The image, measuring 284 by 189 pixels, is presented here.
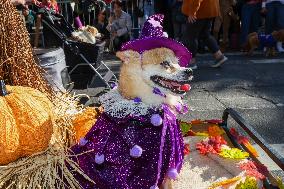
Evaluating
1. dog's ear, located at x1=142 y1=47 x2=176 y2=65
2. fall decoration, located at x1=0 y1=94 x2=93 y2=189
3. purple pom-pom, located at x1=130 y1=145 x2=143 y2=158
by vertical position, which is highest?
dog's ear, located at x1=142 y1=47 x2=176 y2=65

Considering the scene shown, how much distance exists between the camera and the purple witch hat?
7.13ft

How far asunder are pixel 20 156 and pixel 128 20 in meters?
6.54

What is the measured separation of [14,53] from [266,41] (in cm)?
625

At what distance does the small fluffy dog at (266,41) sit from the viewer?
26.2ft

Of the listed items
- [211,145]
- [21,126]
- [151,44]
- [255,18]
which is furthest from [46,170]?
[255,18]

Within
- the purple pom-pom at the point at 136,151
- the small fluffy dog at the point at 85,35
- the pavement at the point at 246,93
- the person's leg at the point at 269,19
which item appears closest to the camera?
the purple pom-pom at the point at 136,151

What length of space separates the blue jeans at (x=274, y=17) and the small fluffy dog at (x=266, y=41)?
1.81 ft

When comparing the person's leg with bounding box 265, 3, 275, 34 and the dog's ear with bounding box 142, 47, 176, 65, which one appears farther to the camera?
the person's leg with bounding box 265, 3, 275, 34

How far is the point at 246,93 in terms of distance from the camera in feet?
18.1

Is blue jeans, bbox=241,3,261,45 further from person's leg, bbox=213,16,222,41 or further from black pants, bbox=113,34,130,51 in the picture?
black pants, bbox=113,34,130,51

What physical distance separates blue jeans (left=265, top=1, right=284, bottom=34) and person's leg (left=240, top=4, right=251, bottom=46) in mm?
362

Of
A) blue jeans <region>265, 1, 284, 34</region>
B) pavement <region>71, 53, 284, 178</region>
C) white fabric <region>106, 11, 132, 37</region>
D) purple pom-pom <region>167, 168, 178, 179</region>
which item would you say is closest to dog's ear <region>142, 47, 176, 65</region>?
purple pom-pom <region>167, 168, 178, 179</region>

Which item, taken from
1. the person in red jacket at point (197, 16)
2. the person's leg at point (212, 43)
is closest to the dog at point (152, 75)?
the person in red jacket at point (197, 16)

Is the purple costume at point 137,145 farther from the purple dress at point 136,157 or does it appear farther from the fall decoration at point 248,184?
the fall decoration at point 248,184
